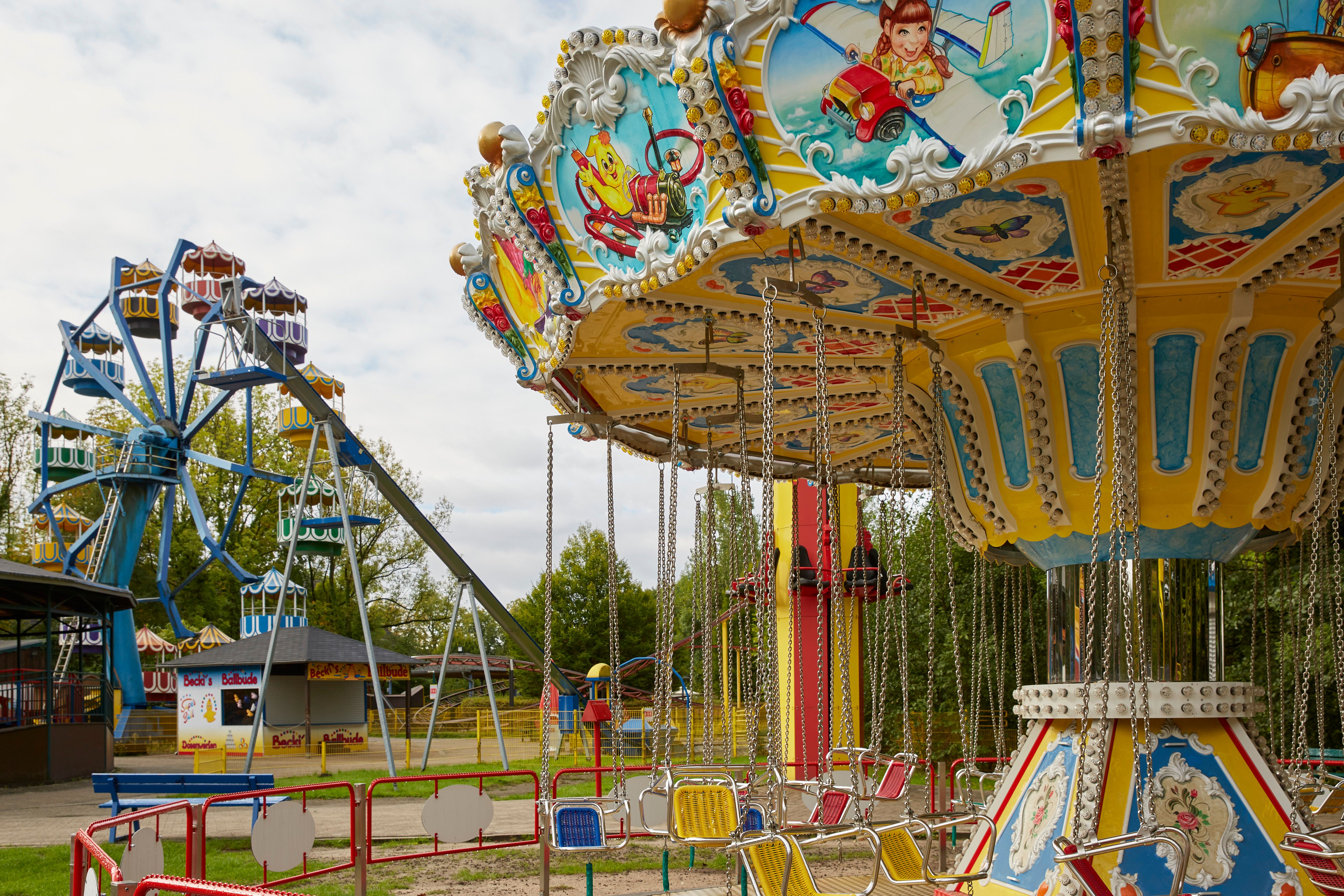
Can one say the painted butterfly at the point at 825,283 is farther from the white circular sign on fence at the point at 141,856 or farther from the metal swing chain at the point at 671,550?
the white circular sign on fence at the point at 141,856

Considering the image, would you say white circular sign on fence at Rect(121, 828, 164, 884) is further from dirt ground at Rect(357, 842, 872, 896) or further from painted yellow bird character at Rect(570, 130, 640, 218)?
painted yellow bird character at Rect(570, 130, 640, 218)

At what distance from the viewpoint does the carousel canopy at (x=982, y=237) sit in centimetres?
423

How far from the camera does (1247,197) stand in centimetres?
521

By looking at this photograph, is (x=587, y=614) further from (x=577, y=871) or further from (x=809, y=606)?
(x=577, y=871)

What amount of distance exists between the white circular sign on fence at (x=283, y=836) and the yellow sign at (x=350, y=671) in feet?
62.8

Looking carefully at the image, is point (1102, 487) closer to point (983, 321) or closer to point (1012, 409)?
point (1012, 409)

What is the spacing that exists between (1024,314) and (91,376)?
Result: 27.3m

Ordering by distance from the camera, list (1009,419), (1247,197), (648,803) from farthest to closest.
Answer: (648,803) < (1009,419) < (1247,197)

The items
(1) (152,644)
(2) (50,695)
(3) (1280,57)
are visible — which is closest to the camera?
(3) (1280,57)

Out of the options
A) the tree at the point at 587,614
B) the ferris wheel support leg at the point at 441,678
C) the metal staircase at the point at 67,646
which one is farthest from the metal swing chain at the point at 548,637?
the tree at the point at 587,614

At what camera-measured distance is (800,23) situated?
4688mm

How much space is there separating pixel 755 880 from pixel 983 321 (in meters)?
3.57

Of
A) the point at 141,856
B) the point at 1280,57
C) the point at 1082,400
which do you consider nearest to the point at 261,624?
the point at 141,856

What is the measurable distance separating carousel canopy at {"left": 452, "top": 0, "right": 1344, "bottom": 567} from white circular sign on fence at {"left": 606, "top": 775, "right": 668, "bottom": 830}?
2.90 m
